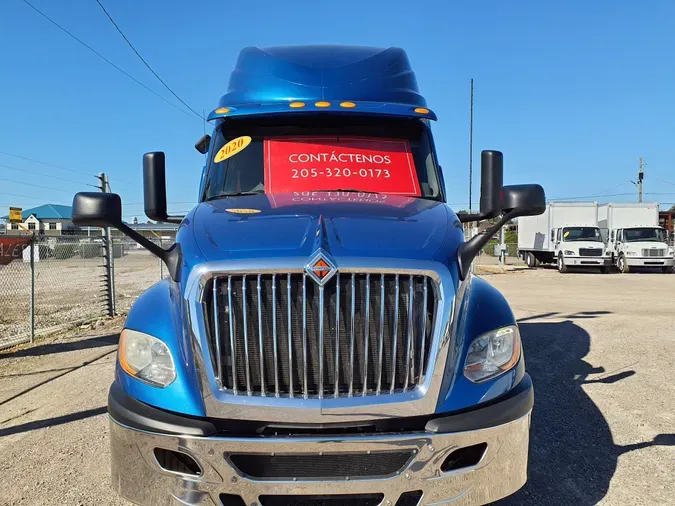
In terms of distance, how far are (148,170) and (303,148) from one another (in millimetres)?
1173

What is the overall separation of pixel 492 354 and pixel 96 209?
7.18ft

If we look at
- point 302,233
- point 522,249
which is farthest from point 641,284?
point 302,233

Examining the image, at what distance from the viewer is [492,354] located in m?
2.64

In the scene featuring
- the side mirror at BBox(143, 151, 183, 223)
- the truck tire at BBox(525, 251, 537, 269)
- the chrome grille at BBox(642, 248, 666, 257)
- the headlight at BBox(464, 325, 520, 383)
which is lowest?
the truck tire at BBox(525, 251, 537, 269)

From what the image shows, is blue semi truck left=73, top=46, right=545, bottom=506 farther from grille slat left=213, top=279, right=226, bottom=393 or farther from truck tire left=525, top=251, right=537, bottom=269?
truck tire left=525, top=251, right=537, bottom=269

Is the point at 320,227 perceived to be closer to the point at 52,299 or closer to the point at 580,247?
the point at 52,299

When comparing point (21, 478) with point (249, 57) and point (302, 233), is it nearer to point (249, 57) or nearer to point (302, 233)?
point (302, 233)

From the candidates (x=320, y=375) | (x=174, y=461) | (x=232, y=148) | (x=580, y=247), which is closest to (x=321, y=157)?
(x=232, y=148)

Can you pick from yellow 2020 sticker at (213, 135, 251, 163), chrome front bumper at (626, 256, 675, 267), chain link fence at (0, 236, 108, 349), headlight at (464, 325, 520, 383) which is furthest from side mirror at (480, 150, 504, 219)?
chrome front bumper at (626, 256, 675, 267)

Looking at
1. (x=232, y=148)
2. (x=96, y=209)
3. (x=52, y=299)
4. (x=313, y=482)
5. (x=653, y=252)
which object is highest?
(x=232, y=148)

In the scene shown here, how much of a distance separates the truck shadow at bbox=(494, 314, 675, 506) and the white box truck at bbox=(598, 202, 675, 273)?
19497 mm

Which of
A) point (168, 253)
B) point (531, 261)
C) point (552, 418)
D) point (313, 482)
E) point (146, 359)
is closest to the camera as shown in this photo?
point (313, 482)

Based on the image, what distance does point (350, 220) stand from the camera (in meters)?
2.91

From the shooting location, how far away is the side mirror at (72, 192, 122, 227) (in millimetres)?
2908
